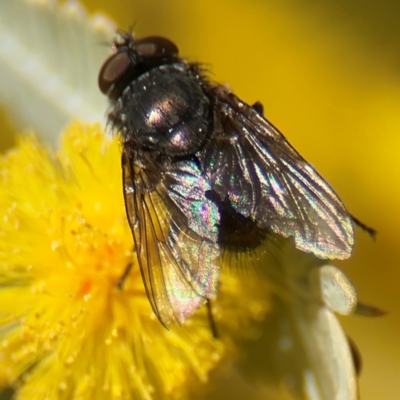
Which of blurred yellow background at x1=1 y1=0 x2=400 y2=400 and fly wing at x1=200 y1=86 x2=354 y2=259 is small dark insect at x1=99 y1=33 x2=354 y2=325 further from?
blurred yellow background at x1=1 y1=0 x2=400 y2=400

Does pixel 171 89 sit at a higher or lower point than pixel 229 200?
higher

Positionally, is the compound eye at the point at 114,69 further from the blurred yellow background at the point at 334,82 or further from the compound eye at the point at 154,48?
the blurred yellow background at the point at 334,82

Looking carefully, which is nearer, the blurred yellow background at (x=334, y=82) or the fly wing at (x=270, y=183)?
the fly wing at (x=270, y=183)

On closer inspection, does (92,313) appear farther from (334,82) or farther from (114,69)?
(334,82)

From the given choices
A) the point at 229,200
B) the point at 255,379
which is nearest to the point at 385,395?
the point at 255,379

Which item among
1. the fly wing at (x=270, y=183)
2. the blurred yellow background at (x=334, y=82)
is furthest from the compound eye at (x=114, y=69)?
the blurred yellow background at (x=334, y=82)

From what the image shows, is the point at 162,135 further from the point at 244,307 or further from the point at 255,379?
the point at 255,379

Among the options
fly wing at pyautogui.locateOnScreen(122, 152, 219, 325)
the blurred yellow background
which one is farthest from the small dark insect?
the blurred yellow background
